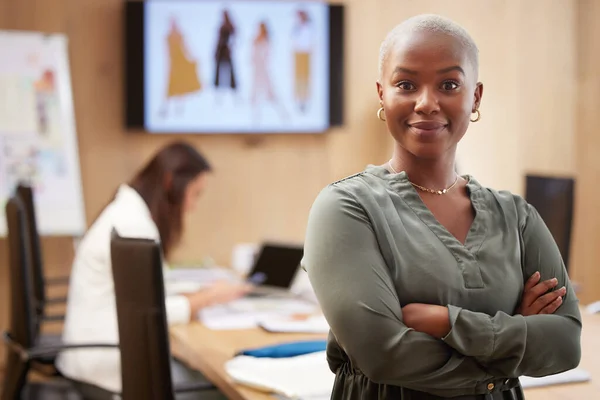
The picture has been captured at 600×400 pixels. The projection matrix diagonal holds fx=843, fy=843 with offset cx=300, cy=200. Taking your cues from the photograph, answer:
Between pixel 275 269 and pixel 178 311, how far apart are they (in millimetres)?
637

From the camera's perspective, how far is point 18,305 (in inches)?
113

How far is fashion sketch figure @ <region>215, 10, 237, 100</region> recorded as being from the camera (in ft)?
14.5

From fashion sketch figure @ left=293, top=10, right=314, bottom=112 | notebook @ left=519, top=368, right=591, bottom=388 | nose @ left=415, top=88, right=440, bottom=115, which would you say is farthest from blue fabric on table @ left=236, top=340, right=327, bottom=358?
fashion sketch figure @ left=293, top=10, right=314, bottom=112

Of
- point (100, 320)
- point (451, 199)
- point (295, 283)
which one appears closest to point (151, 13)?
point (295, 283)

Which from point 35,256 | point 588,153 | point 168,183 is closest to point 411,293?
Result: point 168,183

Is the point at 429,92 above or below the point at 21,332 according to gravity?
above

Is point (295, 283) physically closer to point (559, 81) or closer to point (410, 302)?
point (410, 302)

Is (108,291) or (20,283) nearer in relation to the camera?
(108,291)

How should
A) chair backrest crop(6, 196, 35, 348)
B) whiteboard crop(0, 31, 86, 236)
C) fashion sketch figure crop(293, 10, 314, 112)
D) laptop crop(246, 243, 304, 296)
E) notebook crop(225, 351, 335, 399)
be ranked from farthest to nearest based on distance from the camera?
1. fashion sketch figure crop(293, 10, 314, 112)
2. whiteboard crop(0, 31, 86, 236)
3. laptop crop(246, 243, 304, 296)
4. chair backrest crop(6, 196, 35, 348)
5. notebook crop(225, 351, 335, 399)

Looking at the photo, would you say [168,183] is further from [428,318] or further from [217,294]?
[428,318]

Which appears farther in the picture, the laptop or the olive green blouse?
the laptop

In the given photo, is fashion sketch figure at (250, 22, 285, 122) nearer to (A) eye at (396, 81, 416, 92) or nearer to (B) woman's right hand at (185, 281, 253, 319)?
(B) woman's right hand at (185, 281, 253, 319)

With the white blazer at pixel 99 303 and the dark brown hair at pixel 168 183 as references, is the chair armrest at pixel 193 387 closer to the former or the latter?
the white blazer at pixel 99 303

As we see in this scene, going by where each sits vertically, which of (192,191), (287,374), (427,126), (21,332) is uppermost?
(427,126)
